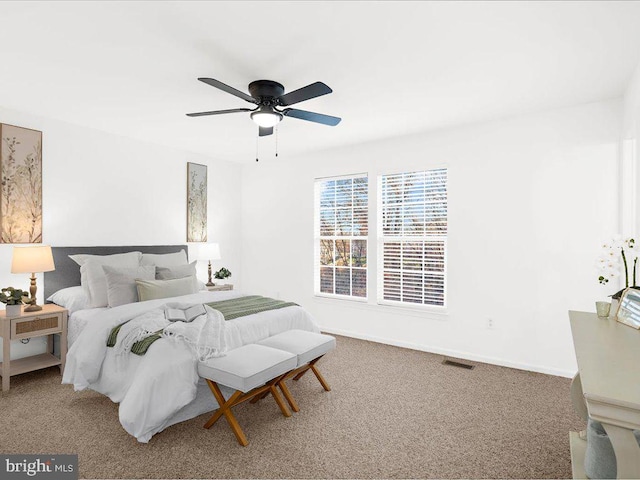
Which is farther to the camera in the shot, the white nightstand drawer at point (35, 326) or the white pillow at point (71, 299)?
the white pillow at point (71, 299)

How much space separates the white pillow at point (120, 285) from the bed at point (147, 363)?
0.43 feet

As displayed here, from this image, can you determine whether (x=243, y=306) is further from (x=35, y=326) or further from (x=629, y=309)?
(x=629, y=309)

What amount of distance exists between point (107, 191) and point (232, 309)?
2.37m

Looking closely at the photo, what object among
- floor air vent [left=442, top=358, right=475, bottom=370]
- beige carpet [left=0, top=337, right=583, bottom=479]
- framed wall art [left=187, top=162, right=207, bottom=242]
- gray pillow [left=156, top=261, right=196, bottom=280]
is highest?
framed wall art [left=187, top=162, right=207, bottom=242]

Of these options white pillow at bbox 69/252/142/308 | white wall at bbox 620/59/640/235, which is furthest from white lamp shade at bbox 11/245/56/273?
white wall at bbox 620/59/640/235

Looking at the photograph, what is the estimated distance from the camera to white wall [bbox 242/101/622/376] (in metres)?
3.43

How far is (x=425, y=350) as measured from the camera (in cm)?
436

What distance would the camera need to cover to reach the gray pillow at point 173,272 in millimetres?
3971

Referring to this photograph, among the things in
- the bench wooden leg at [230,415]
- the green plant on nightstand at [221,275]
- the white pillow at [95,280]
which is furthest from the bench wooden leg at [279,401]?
the green plant on nightstand at [221,275]

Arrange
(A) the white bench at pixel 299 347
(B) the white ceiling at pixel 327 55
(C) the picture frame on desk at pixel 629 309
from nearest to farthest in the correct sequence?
(C) the picture frame on desk at pixel 629 309 < (B) the white ceiling at pixel 327 55 < (A) the white bench at pixel 299 347

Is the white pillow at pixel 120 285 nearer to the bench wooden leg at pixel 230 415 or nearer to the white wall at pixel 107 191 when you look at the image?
the white wall at pixel 107 191

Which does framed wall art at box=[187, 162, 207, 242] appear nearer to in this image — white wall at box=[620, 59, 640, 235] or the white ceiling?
the white ceiling

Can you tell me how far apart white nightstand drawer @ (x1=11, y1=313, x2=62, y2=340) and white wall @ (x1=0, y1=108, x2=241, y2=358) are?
56 cm

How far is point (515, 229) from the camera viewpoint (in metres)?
3.80
